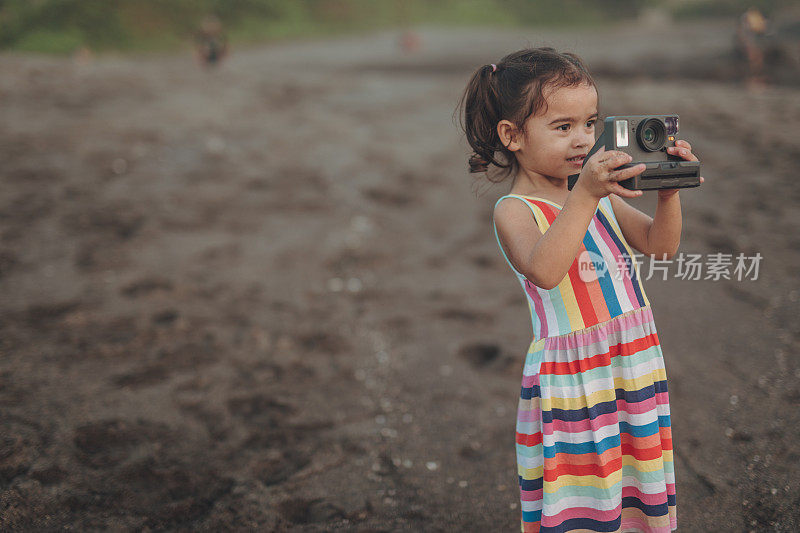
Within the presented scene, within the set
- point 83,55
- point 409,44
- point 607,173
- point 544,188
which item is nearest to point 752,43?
point 409,44

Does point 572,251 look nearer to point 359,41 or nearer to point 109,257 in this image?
point 109,257

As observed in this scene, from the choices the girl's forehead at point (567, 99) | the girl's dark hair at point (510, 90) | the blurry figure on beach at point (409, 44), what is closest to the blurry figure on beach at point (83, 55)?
the blurry figure on beach at point (409, 44)

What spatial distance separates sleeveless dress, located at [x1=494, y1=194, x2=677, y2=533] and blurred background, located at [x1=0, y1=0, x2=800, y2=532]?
28.3 inches

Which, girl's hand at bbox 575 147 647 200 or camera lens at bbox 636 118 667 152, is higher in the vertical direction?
camera lens at bbox 636 118 667 152

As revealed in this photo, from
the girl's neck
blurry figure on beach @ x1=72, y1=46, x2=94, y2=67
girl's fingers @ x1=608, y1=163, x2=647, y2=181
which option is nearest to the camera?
girl's fingers @ x1=608, y1=163, x2=647, y2=181

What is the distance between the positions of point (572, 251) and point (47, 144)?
21.1ft

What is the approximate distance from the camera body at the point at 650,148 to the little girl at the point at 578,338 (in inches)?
6.3

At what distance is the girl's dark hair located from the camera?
1.42 meters

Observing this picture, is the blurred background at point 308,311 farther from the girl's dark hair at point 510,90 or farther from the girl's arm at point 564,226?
the girl's arm at point 564,226

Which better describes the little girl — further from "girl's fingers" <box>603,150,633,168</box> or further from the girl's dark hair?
"girl's fingers" <box>603,150,633,168</box>

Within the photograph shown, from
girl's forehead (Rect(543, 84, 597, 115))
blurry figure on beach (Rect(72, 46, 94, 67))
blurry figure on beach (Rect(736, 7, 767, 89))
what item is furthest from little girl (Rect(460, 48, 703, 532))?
blurry figure on beach (Rect(72, 46, 94, 67))

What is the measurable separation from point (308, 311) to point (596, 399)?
8.84 feet

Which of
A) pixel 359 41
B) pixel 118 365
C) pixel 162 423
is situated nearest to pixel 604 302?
pixel 162 423

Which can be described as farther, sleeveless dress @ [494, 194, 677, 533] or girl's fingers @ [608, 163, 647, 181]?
sleeveless dress @ [494, 194, 677, 533]
